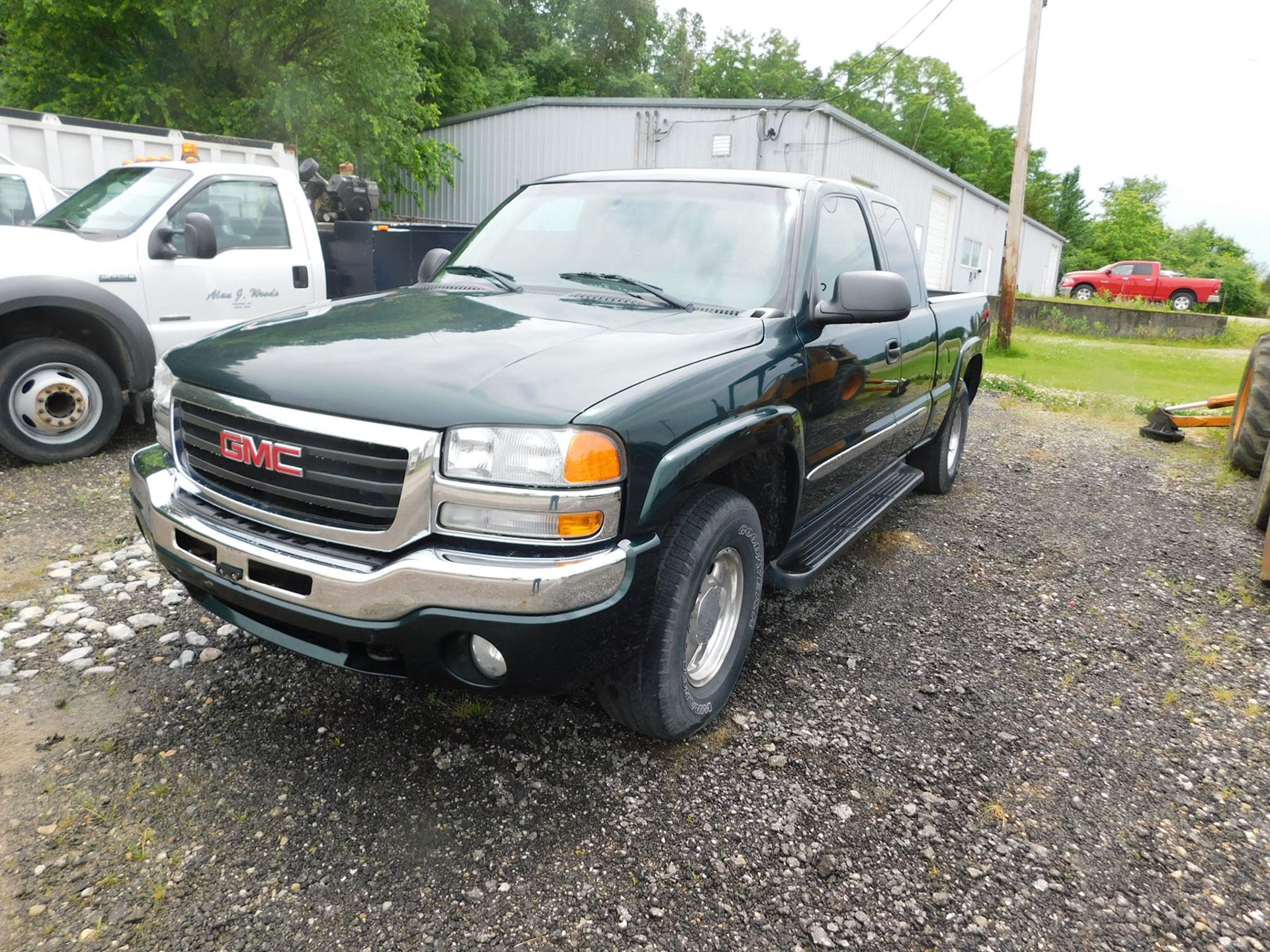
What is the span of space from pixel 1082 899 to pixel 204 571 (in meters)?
2.56

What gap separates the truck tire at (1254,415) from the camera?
6.41 meters

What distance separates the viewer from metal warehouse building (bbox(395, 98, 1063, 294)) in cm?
1712

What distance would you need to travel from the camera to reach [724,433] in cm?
255

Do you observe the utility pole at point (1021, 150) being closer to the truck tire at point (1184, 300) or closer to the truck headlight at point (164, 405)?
the truck headlight at point (164, 405)

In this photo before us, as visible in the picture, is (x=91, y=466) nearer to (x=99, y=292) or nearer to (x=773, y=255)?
(x=99, y=292)

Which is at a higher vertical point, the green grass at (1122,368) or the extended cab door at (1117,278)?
the extended cab door at (1117,278)

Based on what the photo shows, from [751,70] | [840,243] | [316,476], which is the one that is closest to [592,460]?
[316,476]

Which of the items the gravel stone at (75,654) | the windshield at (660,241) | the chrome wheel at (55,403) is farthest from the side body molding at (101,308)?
the windshield at (660,241)

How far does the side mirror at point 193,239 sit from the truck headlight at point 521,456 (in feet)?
14.0

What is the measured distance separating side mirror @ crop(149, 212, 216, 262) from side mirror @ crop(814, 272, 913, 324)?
4.27 metres

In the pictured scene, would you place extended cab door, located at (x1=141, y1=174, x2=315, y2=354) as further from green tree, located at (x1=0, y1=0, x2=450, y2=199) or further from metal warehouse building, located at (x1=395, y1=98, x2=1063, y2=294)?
green tree, located at (x1=0, y1=0, x2=450, y2=199)

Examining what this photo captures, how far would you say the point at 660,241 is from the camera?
11.3 ft

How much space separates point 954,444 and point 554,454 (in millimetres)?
4667

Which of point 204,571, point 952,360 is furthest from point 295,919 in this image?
point 952,360
